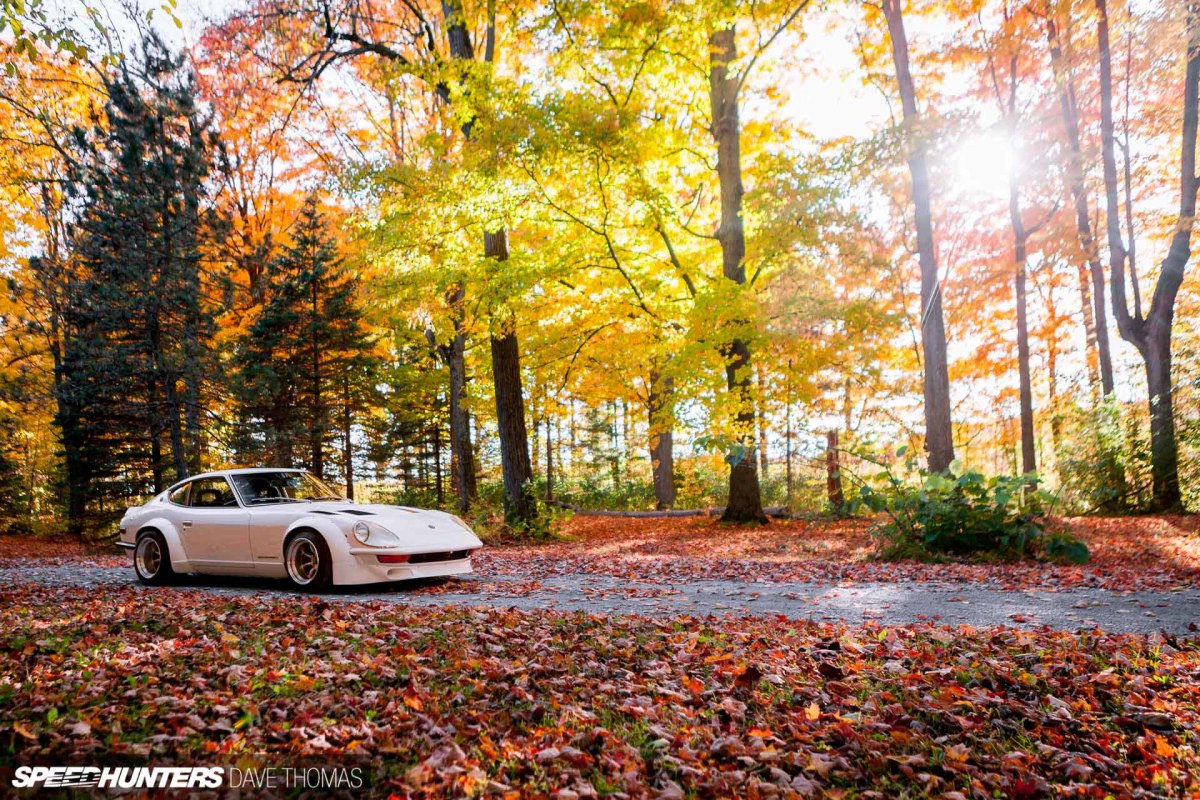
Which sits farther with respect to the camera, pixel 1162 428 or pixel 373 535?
pixel 1162 428

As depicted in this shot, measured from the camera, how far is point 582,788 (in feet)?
8.87

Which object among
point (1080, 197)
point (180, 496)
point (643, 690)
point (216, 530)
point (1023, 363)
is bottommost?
point (643, 690)

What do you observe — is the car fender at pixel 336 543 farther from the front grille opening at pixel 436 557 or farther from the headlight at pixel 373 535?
the front grille opening at pixel 436 557

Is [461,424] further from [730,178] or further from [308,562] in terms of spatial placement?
[308,562]

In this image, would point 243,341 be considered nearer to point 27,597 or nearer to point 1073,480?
point 27,597

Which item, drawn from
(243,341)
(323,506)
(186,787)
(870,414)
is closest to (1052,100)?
(870,414)

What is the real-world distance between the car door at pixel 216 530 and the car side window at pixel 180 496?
145 mm

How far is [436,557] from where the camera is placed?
25.0ft

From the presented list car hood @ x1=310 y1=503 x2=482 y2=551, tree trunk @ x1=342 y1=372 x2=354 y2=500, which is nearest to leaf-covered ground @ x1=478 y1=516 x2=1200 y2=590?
car hood @ x1=310 y1=503 x2=482 y2=551

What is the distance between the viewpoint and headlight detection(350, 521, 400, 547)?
7188mm

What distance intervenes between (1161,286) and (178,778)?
17793 millimetres

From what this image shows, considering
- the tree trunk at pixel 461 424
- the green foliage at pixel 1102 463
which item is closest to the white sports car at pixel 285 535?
the tree trunk at pixel 461 424

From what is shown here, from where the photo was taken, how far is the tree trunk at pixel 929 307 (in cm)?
1295

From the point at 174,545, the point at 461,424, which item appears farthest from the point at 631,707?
the point at 461,424
